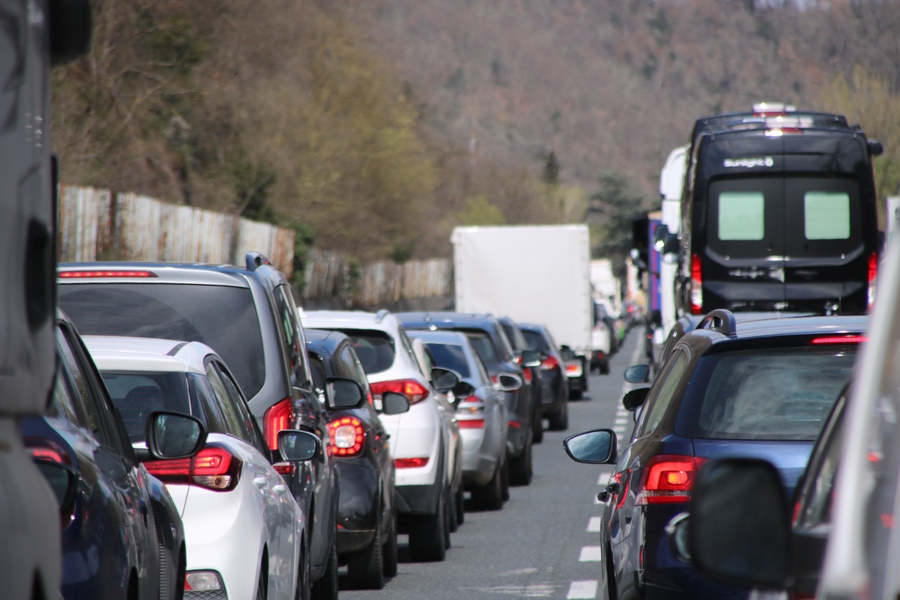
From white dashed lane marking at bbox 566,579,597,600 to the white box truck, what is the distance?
73.6ft

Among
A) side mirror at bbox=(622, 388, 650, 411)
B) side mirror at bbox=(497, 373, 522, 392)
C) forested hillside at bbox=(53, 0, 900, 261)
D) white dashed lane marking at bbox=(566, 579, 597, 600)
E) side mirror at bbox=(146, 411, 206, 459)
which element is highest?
forested hillside at bbox=(53, 0, 900, 261)

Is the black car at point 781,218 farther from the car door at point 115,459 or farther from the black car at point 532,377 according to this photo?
the car door at point 115,459

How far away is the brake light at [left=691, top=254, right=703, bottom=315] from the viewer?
65.8 feet

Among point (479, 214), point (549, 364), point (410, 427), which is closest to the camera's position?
point (410, 427)

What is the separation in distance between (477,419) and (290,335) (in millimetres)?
6442

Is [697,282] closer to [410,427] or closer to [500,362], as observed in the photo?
[500,362]

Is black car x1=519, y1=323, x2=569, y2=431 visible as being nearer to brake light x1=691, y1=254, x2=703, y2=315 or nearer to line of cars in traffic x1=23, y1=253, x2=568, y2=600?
brake light x1=691, y1=254, x2=703, y2=315

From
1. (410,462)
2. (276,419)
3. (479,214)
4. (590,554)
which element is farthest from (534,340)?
(479,214)

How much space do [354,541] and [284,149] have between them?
134ft

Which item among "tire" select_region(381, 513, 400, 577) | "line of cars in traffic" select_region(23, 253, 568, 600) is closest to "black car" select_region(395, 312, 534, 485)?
"line of cars in traffic" select_region(23, 253, 568, 600)

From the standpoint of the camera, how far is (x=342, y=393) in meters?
9.71

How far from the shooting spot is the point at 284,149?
4991 cm

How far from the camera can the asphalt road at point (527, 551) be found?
10.1m

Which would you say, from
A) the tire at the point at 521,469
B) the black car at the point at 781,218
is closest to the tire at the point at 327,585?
the tire at the point at 521,469
